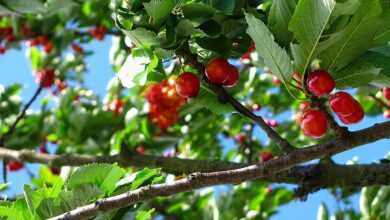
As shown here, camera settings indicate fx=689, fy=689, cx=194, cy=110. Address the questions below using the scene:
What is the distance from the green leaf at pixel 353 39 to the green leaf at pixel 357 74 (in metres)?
0.02

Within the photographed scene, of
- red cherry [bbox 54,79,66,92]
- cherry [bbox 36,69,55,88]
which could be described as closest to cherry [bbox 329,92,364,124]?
cherry [bbox 36,69,55,88]

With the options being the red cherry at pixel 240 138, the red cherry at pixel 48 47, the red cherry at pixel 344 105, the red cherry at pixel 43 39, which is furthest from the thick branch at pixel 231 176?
the red cherry at pixel 43 39

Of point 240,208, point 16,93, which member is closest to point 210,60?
point 240,208

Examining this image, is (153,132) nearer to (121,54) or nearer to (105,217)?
(121,54)

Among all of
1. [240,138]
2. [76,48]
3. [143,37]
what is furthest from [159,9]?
[76,48]

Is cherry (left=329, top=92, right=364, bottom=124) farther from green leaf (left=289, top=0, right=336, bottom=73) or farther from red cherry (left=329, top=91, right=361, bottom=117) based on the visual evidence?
green leaf (left=289, top=0, right=336, bottom=73)

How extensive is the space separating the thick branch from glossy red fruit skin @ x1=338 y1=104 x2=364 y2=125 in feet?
0.49

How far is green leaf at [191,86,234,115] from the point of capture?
201 centimetres

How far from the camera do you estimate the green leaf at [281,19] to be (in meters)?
1.82

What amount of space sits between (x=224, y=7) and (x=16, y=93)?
3923 millimetres

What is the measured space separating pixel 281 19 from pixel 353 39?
20 cm

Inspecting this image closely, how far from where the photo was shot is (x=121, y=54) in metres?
4.81

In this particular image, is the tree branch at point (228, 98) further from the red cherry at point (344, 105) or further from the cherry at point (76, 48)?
the cherry at point (76, 48)

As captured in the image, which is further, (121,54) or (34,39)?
(34,39)
